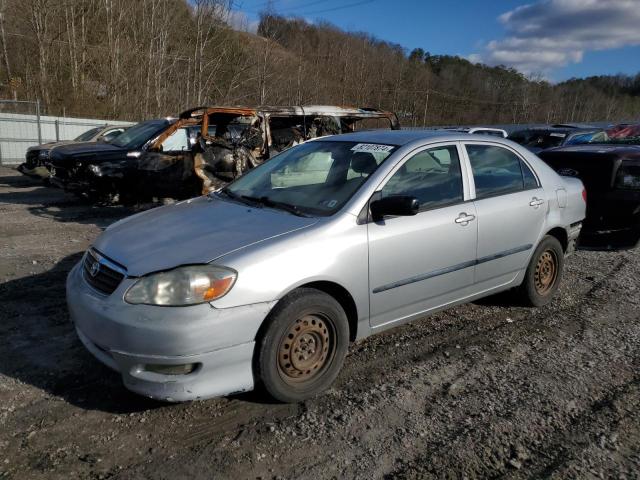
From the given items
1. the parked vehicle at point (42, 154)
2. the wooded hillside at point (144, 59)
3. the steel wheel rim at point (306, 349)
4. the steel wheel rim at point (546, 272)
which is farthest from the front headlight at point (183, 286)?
the wooded hillside at point (144, 59)

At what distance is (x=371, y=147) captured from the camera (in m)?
4.09

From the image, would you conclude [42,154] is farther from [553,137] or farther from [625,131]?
[625,131]

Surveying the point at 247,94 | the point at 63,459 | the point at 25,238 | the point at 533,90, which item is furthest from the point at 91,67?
the point at 533,90

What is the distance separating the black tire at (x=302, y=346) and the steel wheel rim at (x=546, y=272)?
2495 mm

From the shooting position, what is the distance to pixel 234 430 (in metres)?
2.94

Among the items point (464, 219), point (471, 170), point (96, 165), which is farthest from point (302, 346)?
point (96, 165)

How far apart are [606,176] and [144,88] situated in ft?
79.1

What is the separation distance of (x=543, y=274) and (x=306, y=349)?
2.91 m

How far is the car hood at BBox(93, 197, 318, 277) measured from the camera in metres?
3.01

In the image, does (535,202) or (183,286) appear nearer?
(183,286)

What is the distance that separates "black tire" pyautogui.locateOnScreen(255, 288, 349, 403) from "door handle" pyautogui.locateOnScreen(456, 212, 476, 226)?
1.30m

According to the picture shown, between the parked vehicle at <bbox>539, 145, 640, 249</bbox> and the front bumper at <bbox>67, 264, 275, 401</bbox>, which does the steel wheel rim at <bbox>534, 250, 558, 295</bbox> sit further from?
the front bumper at <bbox>67, 264, 275, 401</bbox>

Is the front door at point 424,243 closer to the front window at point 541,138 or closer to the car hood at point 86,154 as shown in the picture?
the car hood at point 86,154

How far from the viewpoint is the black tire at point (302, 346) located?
9.86 feet
